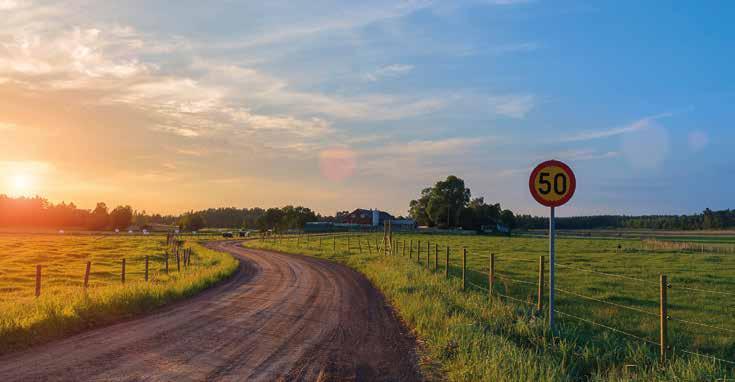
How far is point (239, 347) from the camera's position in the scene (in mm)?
10547

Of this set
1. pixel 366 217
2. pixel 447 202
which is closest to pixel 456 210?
pixel 447 202

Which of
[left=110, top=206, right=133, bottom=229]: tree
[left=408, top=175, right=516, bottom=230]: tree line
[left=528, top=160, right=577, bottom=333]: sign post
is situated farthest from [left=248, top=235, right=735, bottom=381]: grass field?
[left=110, top=206, right=133, bottom=229]: tree

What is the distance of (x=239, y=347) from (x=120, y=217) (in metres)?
185

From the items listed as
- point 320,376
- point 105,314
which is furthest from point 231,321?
point 320,376

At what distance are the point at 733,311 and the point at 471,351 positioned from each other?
14.7m

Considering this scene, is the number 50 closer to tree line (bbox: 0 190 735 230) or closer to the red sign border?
the red sign border

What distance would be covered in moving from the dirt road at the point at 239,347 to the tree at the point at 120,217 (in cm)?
17592

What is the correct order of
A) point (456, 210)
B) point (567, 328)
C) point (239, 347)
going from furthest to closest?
point (456, 210)
point (567, 328)
point (239, 347)

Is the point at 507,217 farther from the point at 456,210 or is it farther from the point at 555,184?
the point at 555,184

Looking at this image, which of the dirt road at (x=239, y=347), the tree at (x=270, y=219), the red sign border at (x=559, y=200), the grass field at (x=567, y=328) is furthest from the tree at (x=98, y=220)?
the red sign border at (x=559, y=200)

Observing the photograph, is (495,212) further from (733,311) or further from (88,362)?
(88,362)

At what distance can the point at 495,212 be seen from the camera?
125938 mm

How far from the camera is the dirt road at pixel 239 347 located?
335 inches

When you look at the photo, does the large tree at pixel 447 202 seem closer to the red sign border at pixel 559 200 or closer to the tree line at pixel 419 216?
the tree line at pixel 419 216
